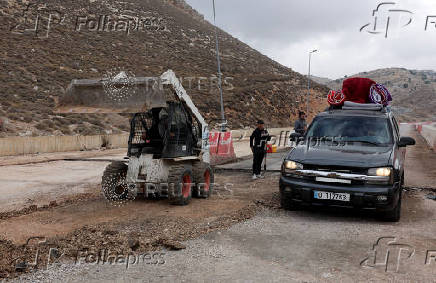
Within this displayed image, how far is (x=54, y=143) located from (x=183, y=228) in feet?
62.7

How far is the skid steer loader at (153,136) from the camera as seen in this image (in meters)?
7.80

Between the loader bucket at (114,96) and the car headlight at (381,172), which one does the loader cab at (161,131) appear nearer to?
the loader bucket at (114,96)

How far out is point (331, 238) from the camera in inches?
242

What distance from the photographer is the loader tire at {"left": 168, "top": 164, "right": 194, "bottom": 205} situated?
834 centimetres

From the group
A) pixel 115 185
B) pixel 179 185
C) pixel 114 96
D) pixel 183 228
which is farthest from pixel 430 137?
pixel 183 228

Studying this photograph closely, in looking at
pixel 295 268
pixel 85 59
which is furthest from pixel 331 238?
pixel 85 59

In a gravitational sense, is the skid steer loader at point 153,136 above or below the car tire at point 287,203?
above

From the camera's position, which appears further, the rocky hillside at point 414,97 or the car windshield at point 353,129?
the rocky hillside at point 414,97

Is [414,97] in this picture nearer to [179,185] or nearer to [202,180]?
[202,180]

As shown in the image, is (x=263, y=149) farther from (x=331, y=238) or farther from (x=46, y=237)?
(x=46, y=237)

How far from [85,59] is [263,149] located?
35.1 metres

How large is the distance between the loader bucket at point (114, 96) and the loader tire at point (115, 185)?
167 centimetres

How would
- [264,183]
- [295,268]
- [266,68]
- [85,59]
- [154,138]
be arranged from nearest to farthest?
[295,268] → [154,138] → [264,183] → [85,59] → [266,68]

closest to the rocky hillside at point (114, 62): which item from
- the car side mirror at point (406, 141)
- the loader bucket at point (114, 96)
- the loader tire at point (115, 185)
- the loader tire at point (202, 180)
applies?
the loader tire at point (115, 185)
